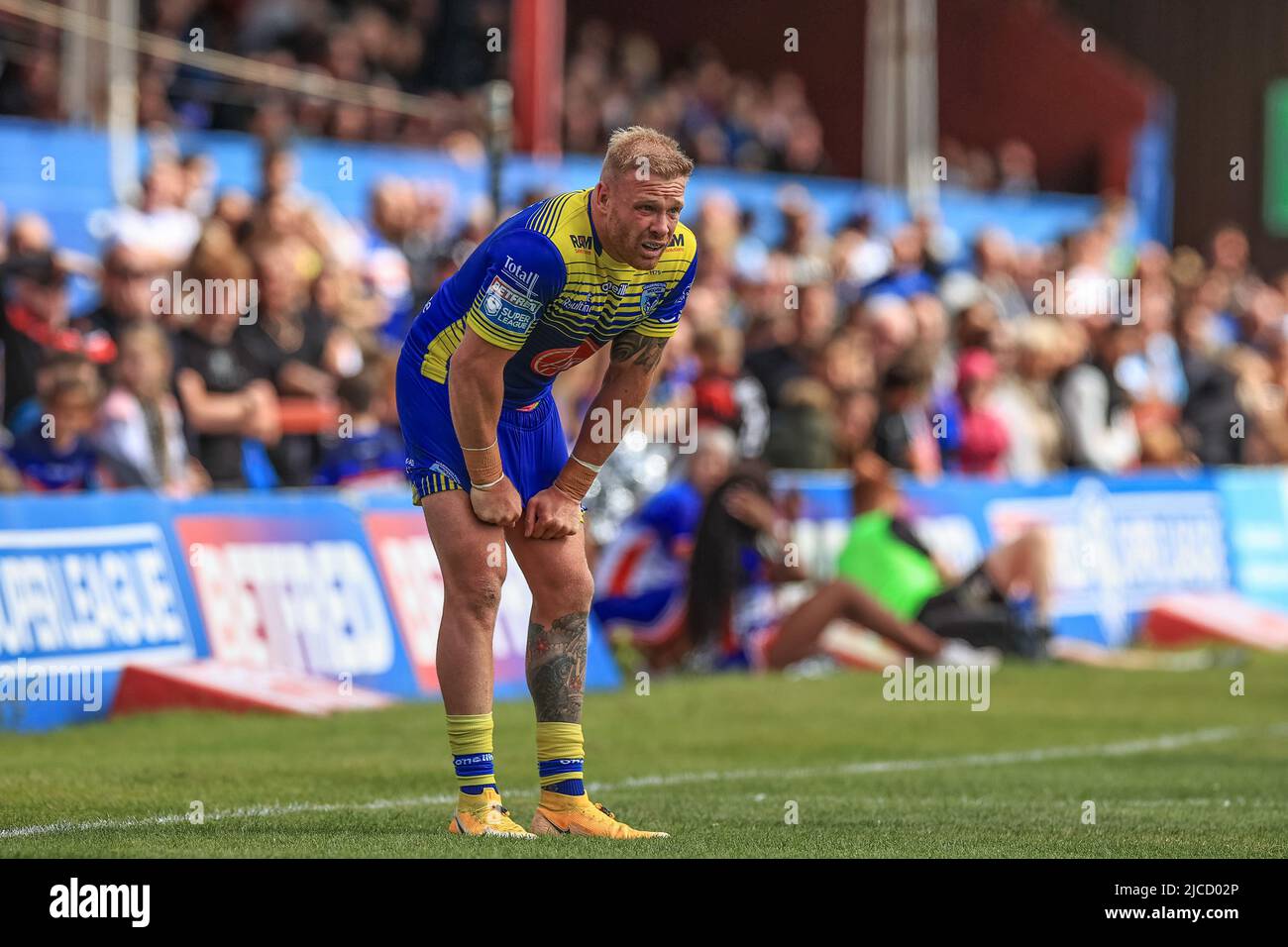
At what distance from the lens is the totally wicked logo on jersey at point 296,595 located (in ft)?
42.2

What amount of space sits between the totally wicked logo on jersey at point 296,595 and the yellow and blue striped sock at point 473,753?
5.02 m

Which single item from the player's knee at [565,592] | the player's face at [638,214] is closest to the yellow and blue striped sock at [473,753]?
the player's knee at [565,592]

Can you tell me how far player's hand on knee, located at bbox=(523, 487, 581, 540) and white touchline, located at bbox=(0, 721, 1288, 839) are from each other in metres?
1.53

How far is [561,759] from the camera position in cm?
822

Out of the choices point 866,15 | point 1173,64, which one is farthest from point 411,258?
point 1173,64

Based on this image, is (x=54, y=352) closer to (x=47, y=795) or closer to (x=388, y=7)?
(x=47, y=795)

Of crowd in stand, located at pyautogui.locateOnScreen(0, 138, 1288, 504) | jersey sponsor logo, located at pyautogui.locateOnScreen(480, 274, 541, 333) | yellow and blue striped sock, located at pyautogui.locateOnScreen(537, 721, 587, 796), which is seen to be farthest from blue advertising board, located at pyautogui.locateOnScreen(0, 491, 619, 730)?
jersey sponsor logo, located at pyautogui.locateOnScreen(480, 274, 541, 333)

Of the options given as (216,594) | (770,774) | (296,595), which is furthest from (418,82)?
(770,774)

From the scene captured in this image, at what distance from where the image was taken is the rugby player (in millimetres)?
7766

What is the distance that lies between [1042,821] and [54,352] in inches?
268

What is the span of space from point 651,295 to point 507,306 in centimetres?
65

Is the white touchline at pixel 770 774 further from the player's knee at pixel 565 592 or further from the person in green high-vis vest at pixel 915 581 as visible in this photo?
the person in green high-vis vest at pixel 915 581

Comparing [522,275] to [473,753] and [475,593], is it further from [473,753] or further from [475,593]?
[473,753]

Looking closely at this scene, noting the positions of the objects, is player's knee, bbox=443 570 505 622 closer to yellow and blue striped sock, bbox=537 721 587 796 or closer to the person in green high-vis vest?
yellow and blue striped sock, bbox=537 721 587 796
